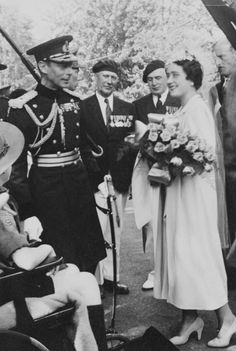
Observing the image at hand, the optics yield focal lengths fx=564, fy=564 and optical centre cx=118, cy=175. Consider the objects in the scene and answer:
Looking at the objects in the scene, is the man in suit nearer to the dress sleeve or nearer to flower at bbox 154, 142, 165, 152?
the dress sleeve

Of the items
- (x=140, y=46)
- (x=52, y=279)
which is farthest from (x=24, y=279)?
(x=140, y=46)

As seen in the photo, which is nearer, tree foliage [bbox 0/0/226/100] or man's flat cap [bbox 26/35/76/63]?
man's flat cap [bbox 26/35/76/63]

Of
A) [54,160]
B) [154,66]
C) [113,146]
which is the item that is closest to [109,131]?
[113,146]

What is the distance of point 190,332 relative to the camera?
4.06 m

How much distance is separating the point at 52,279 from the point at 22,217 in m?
1.36

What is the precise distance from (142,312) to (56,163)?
4.79 feet

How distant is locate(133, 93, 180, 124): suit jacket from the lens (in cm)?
590

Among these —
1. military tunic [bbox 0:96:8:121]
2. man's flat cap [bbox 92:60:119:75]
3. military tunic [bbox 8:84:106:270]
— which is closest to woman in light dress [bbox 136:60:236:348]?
military tunic [bbox 8:84:106:270]

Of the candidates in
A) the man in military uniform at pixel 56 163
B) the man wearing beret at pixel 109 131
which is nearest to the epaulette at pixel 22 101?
the man in military uniform at pixel 56 163

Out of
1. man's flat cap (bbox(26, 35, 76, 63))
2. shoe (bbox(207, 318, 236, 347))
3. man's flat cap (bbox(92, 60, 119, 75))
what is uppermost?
man's flat cap (bbox(26, 35, 76, 63))

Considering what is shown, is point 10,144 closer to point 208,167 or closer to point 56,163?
point 56,163

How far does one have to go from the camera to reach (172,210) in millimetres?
4129

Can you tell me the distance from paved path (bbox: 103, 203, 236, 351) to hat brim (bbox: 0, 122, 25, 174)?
149 centimetres

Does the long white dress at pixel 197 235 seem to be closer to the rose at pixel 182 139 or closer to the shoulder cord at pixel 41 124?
the rose at pixel 182 139
